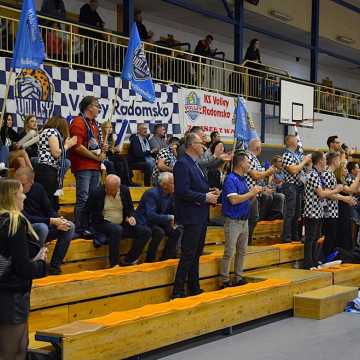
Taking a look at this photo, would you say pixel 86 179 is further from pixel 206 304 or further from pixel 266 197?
pixel 266 197

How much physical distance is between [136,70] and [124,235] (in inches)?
99.1

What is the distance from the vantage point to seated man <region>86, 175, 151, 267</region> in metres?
6.19

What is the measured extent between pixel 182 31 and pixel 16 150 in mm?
13542

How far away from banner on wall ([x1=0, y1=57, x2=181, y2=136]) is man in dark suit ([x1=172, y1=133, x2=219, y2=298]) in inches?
153

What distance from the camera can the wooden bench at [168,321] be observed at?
434 cm

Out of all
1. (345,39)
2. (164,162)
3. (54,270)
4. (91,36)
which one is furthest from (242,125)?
(345,39)

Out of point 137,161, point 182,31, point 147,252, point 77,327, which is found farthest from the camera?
point 182,31

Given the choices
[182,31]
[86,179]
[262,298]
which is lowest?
[262,298]

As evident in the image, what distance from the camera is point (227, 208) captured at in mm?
6465

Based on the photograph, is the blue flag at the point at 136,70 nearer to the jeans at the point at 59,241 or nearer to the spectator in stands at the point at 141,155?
the spectator in stands at the point at 141,155

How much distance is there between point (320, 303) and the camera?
21.4 feet

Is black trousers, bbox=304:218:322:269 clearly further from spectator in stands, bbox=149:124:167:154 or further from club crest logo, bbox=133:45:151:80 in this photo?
spectator in stands, bbox=149:124:167:154

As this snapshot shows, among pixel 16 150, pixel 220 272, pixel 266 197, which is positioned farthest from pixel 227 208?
pixel 266 197

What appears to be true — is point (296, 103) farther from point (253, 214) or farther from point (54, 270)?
point (54, 270)
